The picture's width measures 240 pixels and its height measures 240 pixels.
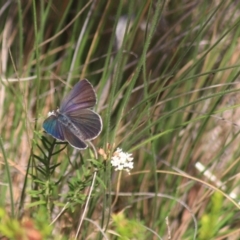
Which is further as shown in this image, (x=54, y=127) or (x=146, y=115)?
(x=146, y=115)

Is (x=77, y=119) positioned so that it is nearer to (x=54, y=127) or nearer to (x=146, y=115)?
(x=54, y=127)

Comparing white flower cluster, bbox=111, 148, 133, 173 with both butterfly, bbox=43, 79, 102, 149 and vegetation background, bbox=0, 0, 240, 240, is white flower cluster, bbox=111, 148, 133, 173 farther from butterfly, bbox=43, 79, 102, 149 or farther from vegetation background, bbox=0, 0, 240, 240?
vegetation background, bbox=0, 0, 240, 240

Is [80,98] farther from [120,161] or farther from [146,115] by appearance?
[146,115]

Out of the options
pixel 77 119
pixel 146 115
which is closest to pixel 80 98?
pixel 77 119

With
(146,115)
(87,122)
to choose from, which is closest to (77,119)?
(87,122)

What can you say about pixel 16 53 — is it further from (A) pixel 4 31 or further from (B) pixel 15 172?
(B) pixel 15 172

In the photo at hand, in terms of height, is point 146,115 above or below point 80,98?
below

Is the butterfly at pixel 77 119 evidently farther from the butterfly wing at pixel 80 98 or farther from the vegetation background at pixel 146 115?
the vegetation background at pixel 146 115

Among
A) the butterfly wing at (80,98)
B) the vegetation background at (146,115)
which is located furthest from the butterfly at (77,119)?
the vegetation background at (146,115)
